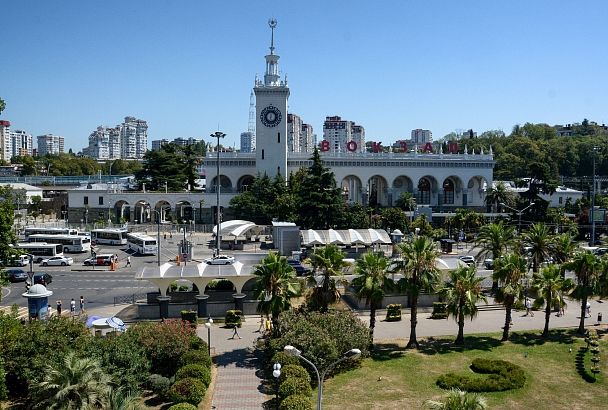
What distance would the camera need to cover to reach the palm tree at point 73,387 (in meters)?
20.7

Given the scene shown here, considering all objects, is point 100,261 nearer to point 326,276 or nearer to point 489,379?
point 326,276

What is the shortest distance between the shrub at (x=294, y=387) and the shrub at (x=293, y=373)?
460 mm

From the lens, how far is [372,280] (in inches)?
1245

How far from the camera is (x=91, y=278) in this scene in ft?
173

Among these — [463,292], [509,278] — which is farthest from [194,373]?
[509,278]

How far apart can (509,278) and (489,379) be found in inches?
321

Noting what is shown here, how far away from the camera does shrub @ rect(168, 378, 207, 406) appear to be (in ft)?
80.1

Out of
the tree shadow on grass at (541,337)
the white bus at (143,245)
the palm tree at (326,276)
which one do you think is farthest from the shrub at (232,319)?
the white bus at (143,245)

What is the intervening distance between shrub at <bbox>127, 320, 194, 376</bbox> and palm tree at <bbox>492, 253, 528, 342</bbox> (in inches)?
700

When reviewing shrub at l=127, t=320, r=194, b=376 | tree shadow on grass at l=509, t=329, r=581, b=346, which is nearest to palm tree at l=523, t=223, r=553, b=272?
tree shadow on grass at l=509, t=329, r=581, b=346

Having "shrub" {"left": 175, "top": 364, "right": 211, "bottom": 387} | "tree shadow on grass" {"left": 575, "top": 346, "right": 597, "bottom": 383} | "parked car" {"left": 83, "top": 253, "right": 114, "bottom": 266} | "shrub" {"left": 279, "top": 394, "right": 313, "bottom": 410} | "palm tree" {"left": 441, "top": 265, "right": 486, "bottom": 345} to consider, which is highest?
"palm tree" {"left": 441, "top": 265, "right": 486, "bottom": 345}

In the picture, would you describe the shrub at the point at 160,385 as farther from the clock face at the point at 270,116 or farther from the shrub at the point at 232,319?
the clock face at the point at 270,116

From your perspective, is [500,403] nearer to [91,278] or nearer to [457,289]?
[457,289]

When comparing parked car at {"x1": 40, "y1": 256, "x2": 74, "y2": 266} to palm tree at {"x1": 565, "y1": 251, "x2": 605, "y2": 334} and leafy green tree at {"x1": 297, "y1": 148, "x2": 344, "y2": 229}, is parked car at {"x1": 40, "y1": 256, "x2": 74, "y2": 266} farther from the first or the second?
palm tree at {"x1": 565, "y1": 251, "x2": 605, "y2": 334}
